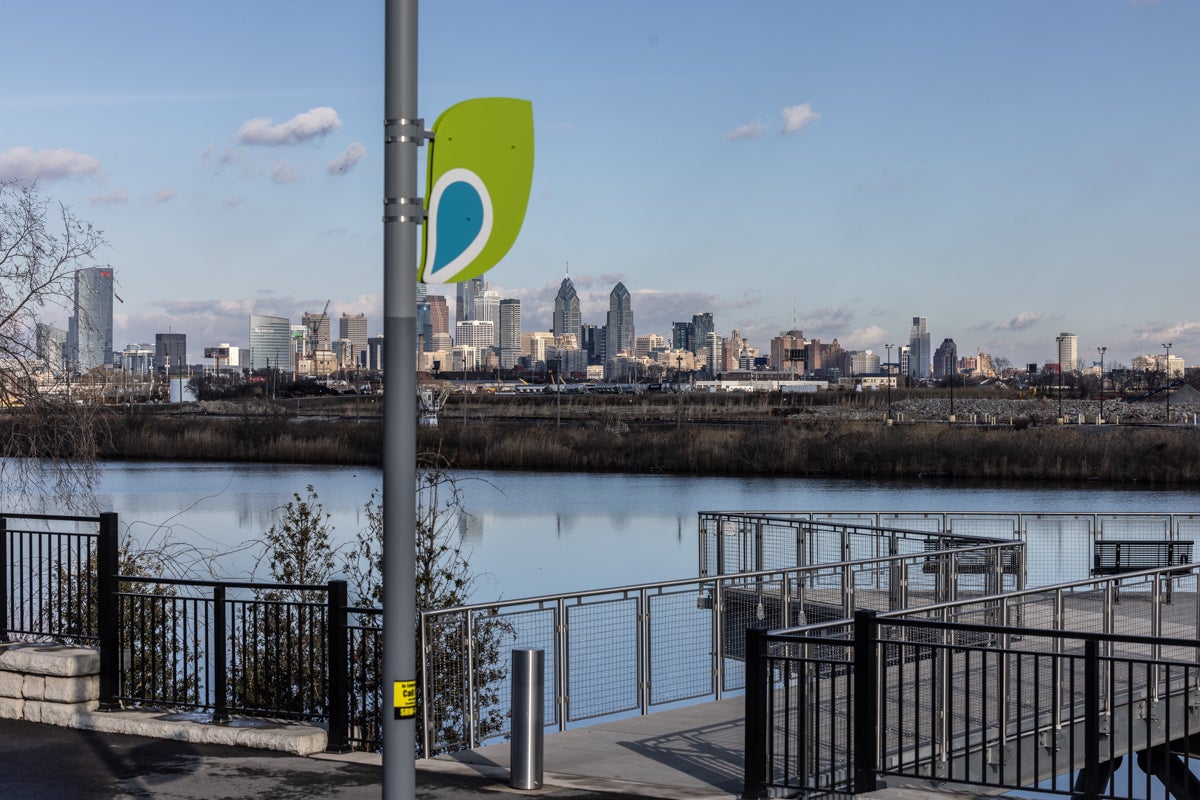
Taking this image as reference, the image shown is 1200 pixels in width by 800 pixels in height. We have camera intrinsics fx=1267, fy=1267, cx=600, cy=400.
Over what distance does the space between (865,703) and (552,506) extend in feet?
132

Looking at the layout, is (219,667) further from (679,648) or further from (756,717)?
(679,648)

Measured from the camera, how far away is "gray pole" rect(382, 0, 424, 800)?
5320 millimetres

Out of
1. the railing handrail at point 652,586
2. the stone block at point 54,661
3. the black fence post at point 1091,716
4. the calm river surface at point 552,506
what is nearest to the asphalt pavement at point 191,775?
the stone block at point 54,661

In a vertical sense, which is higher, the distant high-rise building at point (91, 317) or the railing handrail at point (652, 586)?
the distant high-rise building at point (91, 317)

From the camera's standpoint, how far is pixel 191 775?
9266 millimetres

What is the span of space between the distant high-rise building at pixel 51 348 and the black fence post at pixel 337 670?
24.8 feet

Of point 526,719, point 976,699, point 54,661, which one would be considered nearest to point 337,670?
point 526,719

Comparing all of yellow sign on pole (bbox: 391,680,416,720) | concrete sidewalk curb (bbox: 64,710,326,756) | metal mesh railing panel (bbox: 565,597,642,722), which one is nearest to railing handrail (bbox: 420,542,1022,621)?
metal mesh railing panel (bbox: 565,597,642,722)

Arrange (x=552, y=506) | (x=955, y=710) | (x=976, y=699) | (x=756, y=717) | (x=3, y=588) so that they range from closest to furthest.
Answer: (x=756, y=717), (x=3, y=588), (x=955, y=710), (x=976, y=699), (x=552, y=506)

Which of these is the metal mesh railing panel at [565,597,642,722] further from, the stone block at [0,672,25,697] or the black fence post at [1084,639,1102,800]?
the black fence post at [1084,639,1102,800]

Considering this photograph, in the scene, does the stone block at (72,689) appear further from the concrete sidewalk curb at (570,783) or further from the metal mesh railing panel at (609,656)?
the metal mesh railing panel at (609,656)

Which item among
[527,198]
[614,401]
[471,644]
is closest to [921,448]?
[471,644]

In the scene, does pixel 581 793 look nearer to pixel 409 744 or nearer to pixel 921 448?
pixel 409 744

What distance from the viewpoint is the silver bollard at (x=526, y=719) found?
902cm
